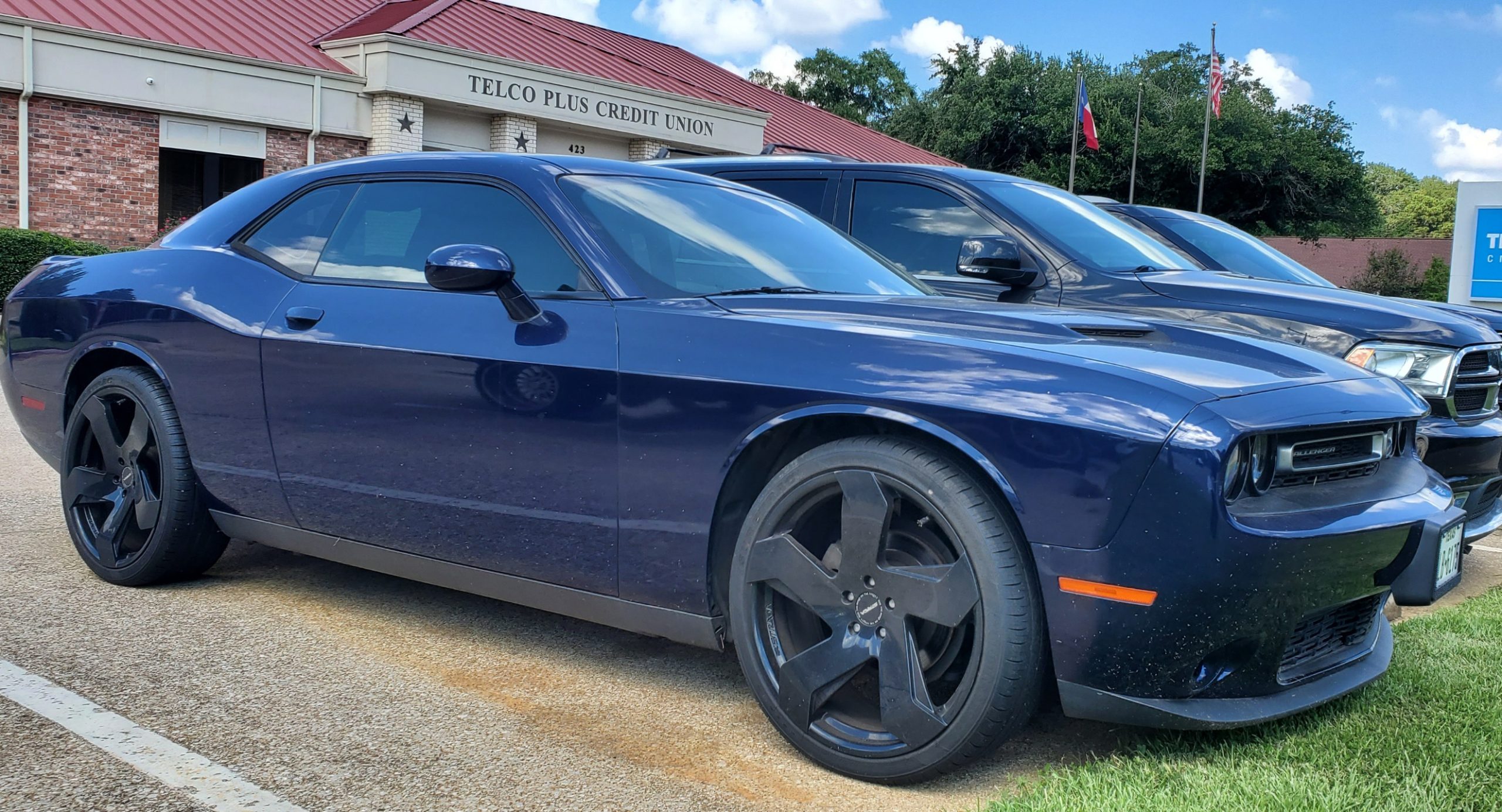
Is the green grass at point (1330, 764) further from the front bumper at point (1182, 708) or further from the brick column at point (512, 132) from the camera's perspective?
the brick column at point (512, 132)

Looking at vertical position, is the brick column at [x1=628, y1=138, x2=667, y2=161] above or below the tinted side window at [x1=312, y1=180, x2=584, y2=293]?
above

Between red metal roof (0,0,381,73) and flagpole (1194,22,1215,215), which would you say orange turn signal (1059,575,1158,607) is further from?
flagpole (1194,22,1215,215)

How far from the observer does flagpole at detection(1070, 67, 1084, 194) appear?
3831cm

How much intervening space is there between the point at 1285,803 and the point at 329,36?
80.5 feet

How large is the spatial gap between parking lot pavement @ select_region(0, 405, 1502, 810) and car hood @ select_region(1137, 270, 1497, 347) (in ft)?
8.97

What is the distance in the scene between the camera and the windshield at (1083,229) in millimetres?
5957

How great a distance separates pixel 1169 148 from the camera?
46375mm

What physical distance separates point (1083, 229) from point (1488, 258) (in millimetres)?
15864

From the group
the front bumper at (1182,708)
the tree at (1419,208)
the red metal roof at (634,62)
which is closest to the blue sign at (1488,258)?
the red metal roof at (634,62)

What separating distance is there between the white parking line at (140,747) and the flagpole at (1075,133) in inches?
1389

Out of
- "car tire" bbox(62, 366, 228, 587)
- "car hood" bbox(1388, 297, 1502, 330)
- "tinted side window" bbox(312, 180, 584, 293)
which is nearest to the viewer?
"tinted side window" bbox(312, 180, 584, 293)

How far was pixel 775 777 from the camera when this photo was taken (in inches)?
120

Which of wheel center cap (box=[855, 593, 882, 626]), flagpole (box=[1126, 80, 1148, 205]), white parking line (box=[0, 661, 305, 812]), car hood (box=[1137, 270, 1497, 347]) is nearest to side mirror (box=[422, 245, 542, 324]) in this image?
wheel center cap (box=[855, 593, 882, 626])

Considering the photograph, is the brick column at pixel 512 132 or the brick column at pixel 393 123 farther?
the brick column at pixel 512 132
